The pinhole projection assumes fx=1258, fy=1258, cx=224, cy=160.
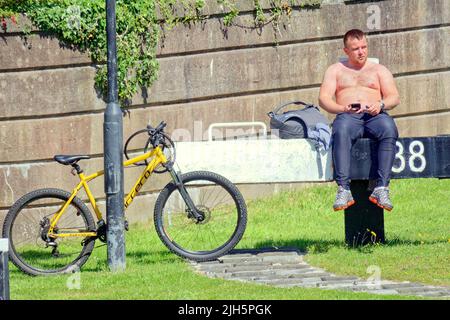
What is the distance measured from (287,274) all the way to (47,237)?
2.26m

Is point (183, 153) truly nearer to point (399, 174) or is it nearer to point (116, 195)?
point (116, 195)

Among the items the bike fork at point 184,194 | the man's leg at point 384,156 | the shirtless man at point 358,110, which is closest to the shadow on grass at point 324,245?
the man's leg at point 384,156

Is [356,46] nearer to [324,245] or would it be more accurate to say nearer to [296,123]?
[296,123]

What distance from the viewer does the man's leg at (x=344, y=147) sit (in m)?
11.5

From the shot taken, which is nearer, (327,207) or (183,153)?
(183,153)

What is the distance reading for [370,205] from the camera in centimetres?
1208

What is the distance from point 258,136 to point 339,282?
5982 mm

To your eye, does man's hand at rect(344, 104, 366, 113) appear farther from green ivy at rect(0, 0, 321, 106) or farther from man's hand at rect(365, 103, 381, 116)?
green ivy at rect(0, 0, 321, 106)

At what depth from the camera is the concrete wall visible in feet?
46.6

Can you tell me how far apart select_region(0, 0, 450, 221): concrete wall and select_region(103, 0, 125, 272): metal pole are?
342cm

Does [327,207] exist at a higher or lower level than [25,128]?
lower

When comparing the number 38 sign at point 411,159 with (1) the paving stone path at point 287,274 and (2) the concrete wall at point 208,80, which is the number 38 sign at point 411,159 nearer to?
(1) the paving stone path at point 287,274
